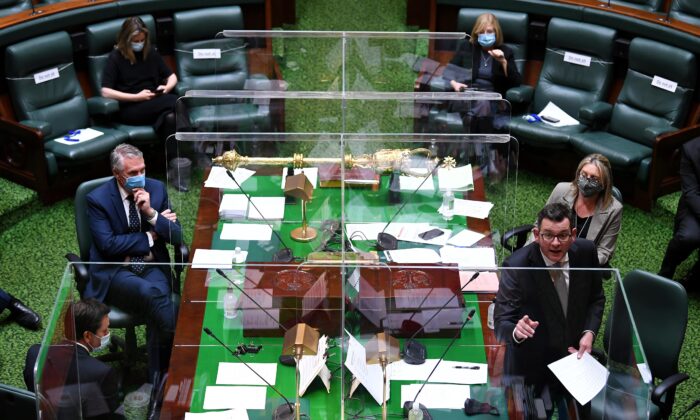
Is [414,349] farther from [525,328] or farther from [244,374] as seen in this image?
[244,374]

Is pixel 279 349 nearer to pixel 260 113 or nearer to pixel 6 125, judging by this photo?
pixel 260 113

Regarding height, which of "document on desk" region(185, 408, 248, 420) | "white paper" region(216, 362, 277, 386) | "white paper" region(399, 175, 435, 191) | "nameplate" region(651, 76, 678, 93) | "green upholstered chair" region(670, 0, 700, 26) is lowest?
"document on desk" region(185, 408, 248, 420)

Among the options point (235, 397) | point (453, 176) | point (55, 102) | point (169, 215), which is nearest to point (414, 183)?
point (453, 176)

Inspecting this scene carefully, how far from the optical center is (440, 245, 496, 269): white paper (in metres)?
4.41

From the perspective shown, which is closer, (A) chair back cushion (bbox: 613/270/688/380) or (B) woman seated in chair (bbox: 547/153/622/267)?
(A) chair back cushion (bbox: 613/270/688/380)

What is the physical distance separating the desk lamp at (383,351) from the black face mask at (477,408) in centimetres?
28

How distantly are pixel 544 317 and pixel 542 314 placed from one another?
0.02 metres

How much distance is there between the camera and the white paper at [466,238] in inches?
179

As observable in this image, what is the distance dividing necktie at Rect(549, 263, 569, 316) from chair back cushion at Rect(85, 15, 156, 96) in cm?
409

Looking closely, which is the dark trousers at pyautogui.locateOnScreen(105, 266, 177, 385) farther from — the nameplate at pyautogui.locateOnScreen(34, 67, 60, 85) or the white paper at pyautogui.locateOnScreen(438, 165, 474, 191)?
the nameplate at pyautogui.locateOnScreen(34, 67, 60, 85)

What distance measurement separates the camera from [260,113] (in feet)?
17.9

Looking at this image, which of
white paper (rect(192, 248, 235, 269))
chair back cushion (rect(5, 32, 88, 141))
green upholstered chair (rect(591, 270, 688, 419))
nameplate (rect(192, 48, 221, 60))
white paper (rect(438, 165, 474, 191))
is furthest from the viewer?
nameplate (rect(192, 48, 221, 60))

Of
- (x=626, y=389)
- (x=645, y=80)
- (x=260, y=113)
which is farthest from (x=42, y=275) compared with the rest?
(x=645, y=80)

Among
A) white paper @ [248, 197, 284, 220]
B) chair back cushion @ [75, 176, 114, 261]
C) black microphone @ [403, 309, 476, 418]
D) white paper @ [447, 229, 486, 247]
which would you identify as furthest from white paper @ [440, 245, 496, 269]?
chair back cushion @ [75, 176, 114, 261]
